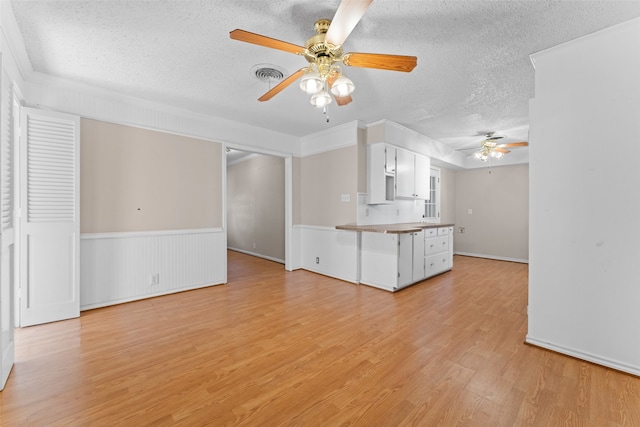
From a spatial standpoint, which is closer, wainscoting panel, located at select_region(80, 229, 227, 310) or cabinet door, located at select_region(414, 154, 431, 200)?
wainscoting panel, located at select_region(80, 229, 227, 310)

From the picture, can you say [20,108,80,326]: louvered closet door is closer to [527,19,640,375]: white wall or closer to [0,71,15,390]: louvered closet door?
[0,71,15,390]: louvered closet door

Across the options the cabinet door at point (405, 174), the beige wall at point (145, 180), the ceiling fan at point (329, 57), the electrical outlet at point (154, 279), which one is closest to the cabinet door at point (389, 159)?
the cabinet door at point (405, 174)

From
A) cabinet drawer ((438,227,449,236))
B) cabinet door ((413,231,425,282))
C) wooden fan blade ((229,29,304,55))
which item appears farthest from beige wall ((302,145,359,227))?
wooden fan blade ((229,29,304,55))

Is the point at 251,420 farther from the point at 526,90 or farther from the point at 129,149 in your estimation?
the point at 526,90

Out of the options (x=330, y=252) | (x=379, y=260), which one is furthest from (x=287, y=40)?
(x=330, y=252)

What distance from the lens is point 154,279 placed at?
11.9 ft

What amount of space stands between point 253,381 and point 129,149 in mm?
3225

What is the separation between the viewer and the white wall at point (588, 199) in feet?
6.35

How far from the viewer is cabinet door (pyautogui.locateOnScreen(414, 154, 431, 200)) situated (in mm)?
5023

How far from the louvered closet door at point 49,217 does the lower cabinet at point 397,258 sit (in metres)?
3.64

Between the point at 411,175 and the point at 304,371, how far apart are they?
3.87m

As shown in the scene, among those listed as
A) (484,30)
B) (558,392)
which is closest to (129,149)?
(484,30)

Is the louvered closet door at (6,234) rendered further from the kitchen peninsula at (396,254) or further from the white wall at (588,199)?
the white wall at (588,199)

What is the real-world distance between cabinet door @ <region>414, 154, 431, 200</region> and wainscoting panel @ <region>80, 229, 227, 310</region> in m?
3.59
